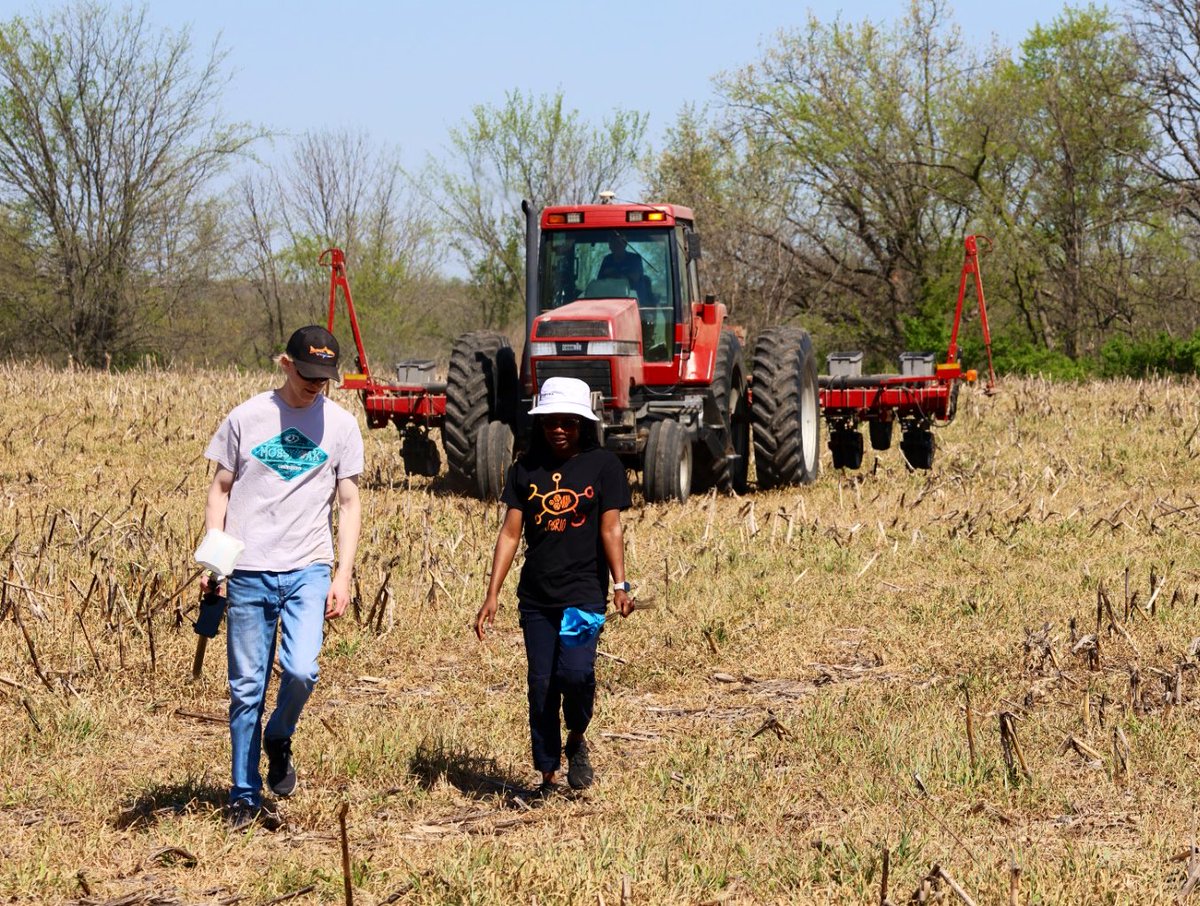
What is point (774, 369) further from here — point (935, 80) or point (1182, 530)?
point (935, 80)

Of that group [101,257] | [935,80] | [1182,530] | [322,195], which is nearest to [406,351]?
[322,195]

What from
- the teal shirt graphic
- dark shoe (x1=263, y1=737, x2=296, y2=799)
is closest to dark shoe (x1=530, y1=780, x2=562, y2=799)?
dark shoe (x1=263, y1=737, x2=296, y2=799)

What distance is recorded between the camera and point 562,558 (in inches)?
221

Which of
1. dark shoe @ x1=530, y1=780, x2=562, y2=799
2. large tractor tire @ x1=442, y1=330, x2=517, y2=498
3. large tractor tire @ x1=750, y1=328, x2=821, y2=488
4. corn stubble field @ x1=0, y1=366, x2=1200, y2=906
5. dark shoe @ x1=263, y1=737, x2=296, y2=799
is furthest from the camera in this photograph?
large tractor tire @ x1=750, y1=328, x2=821, y2=488

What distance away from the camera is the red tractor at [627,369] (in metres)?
12.7

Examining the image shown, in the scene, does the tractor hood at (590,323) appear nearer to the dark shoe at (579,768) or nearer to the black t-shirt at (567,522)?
the black t-shirt at (567,522)

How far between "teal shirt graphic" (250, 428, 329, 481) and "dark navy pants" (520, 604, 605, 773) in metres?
0.96

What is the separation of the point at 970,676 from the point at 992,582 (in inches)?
90.3

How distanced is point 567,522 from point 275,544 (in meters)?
1.05

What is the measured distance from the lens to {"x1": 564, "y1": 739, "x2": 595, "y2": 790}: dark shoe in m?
5.75

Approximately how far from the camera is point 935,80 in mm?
38656

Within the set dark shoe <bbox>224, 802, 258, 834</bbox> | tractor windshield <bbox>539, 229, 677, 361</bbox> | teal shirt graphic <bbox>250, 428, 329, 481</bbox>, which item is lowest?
dark shoe <bbox>224, 802, 258, 834</bbox>

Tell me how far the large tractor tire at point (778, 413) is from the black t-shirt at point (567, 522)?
8.66m

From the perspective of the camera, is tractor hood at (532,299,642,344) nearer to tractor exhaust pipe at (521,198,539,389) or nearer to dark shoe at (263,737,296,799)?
tractor exhaust pipe at (521,198,539,389)
